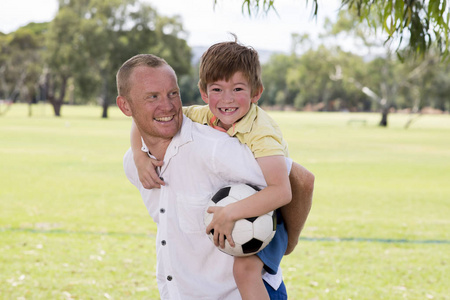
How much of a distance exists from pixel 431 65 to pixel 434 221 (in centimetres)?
4764

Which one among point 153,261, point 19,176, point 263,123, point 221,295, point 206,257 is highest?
point 263,123

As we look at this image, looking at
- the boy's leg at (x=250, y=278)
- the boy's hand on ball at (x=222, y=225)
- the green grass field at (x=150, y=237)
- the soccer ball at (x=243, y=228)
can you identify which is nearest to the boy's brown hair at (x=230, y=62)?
the soccer ball at (x=243, y=228)

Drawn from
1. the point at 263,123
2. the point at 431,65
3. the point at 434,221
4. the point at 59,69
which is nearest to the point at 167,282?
the point at 263,123

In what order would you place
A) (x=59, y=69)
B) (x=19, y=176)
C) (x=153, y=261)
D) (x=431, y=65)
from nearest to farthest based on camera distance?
(x=153, y=261), (x=19, y=176), (x=431, y=65), (x=59, y=69)

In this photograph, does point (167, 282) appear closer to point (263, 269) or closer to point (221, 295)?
point (221, 295)

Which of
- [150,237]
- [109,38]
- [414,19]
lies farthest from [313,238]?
[109,38]

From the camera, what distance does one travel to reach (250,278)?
2.56 metres

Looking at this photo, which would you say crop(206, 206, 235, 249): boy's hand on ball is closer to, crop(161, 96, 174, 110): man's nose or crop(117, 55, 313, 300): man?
crop(117, 55, 313, 300): man

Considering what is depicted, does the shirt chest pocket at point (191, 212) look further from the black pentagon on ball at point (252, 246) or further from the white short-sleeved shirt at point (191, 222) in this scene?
the black pentagon on ball at point (252, 246)

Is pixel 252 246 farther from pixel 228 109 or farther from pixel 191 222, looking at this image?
pixel 228 109

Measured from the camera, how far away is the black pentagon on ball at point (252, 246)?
250cm

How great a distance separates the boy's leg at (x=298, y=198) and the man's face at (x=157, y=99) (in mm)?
646

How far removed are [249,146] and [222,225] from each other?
0.40m

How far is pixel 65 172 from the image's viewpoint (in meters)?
15.9
